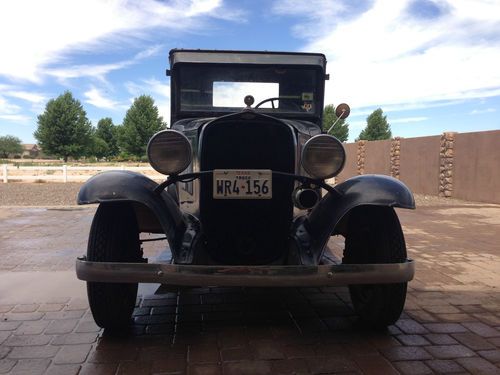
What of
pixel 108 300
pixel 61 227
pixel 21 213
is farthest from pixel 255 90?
pixel 21 213

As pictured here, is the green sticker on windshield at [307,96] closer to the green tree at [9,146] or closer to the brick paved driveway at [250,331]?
the brick paved driveway at [250,331]

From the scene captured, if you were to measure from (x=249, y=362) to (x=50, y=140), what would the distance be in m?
53.4

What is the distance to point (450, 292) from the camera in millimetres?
4160

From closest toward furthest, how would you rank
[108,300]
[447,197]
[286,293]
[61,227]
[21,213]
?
[108,300] < [286,293] < [61,227] < [21,213] < [447,197]

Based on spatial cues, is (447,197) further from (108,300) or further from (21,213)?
(108,300)

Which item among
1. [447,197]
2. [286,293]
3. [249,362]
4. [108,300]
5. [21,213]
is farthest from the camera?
[447,197]

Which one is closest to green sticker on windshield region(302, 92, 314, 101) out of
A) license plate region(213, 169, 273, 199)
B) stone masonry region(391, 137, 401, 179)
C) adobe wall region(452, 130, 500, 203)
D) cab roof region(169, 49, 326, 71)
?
cab roof region(169, 49, 326, 71)

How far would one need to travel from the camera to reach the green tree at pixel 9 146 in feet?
297

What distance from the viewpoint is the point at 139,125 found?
5162 cm

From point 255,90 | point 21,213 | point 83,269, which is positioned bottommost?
point 21,213

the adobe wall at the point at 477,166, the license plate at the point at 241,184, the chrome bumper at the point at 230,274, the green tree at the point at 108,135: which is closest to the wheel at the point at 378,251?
the chrome bumper at the point at 230,274

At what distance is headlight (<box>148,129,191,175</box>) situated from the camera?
2.86 meters

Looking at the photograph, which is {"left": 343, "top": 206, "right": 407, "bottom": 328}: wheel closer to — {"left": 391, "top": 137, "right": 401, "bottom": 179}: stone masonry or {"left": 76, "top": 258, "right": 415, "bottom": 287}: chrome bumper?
{"left": 76, "top": 258, "right": 415, "bottom": 287}: chrome bumper

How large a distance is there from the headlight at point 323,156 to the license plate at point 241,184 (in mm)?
318
